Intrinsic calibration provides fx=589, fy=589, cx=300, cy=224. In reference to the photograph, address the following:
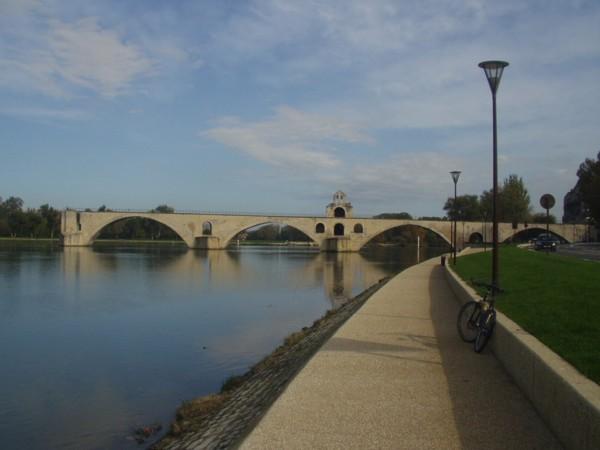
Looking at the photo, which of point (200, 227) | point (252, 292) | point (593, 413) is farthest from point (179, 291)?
point (200, 227)

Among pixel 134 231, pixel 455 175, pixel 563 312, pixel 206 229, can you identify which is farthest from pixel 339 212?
pixel 563 312

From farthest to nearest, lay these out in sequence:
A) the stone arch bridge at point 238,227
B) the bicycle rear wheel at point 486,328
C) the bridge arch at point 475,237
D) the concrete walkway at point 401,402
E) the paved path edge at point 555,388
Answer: the bridge arch at point 475,237
the stone arch bridge at point 238,227
the bicycle rear wheel at point 486,328
the concrete walkway at point 401,402
the paved path edge at point 555,388

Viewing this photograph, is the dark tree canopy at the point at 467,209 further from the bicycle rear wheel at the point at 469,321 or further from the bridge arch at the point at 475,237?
the bicycle rear wheel at the point at 469,321

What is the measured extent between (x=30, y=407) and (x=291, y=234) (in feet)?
458

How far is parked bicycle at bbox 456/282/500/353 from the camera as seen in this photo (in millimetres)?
7605

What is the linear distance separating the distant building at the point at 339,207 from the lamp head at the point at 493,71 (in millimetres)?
79009

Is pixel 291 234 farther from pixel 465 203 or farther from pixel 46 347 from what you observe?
pixel 46 347

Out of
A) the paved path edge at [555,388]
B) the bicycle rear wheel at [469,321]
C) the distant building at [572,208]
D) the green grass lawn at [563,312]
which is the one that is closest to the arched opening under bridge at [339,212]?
the distant building at [572,208]

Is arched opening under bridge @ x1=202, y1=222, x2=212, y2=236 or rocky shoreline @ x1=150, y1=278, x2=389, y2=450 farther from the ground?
arched opening under bridge @ x1=202, y1=222, x2=212, y2=236

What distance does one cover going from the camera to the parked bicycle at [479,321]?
25.0 feet

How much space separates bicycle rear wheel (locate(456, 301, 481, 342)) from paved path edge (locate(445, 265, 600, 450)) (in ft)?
3.46

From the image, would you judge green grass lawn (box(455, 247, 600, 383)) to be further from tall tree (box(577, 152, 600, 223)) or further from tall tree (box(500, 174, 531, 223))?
tall tree (box(500, 174, 531, 223))

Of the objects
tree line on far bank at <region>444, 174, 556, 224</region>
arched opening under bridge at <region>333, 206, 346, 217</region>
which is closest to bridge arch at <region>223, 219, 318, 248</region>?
arched opening under bridge at <region>333, 206, 346, 217</region>

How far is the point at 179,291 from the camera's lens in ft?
88.5
